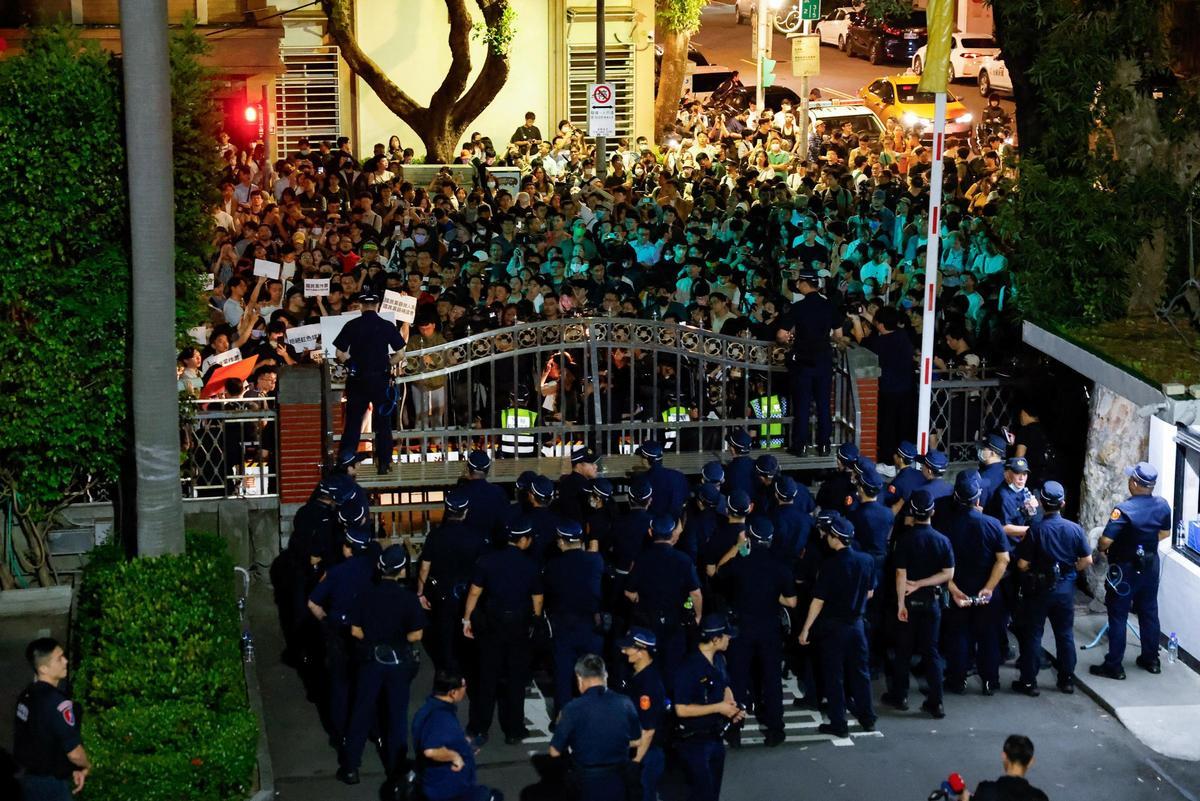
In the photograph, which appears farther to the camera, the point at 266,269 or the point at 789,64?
the point at 789,64

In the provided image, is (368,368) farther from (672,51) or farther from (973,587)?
(672,51)

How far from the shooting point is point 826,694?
1152 centimetres

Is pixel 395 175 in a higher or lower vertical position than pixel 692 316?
higher

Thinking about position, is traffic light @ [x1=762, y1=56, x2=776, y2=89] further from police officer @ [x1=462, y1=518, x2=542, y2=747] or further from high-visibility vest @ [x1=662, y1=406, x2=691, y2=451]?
police officer @ [x1=462, y1=518, x2=542, y2=747]

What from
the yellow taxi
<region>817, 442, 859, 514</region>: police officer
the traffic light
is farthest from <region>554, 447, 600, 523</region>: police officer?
the yellow taxi

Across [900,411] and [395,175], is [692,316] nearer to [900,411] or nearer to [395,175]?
[900,411]

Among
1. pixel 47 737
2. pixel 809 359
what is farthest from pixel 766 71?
pixel 47 737

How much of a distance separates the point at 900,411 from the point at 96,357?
7.15m

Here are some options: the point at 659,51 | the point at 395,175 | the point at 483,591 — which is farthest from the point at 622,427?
the point at 659,51

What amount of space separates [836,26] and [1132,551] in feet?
Answer: 147

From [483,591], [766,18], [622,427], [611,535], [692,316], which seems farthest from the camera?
[766,18]

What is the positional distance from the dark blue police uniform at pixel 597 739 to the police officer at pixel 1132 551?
4951mm

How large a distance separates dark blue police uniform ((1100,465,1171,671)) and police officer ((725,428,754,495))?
2721 mm

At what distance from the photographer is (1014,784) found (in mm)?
7832
